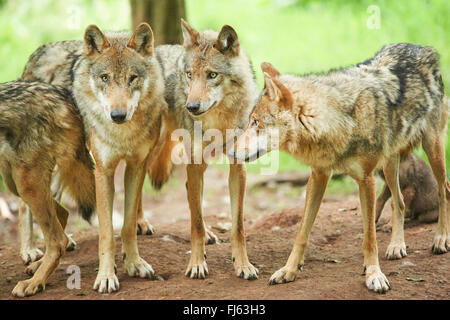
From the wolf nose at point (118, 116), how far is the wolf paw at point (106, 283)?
1197 mm

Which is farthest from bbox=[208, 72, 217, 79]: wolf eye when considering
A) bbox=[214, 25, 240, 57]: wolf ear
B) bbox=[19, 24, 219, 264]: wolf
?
bbox=[19, 24, 219, 264]: wolf

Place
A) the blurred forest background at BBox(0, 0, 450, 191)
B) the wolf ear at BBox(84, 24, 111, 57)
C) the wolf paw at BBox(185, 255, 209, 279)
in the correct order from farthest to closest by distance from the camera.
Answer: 1. the blurred forest background at BBox(0, 0, 450, 191)
2. the wolf paw at BBox(185, 255, 209, 279)
3. the wolf ear at BBox(84, 24, 111, 57)

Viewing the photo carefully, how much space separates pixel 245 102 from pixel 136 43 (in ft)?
3.32

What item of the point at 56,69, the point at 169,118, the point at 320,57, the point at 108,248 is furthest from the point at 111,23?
the point at 108,248

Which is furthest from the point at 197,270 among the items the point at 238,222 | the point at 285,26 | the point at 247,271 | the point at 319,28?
the point at 285,26

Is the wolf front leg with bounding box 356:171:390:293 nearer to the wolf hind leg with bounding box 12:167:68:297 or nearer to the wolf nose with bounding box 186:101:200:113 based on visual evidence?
the wolf nose with bounding box 186:101:200:113

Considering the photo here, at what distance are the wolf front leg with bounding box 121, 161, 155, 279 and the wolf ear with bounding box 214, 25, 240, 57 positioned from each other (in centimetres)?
115

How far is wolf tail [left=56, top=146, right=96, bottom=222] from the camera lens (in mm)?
4648

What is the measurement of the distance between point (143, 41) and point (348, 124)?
1.78m

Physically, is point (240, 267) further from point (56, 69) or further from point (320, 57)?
point (320, 57)

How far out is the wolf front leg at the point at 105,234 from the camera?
4109mm

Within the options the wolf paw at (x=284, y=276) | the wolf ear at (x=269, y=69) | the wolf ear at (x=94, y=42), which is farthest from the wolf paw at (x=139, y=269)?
the wolf ear at (x=269, y=69)

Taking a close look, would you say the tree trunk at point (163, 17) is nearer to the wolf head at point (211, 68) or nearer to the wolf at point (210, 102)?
the wolf at point (210, 102)

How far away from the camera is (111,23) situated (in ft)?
39.3
